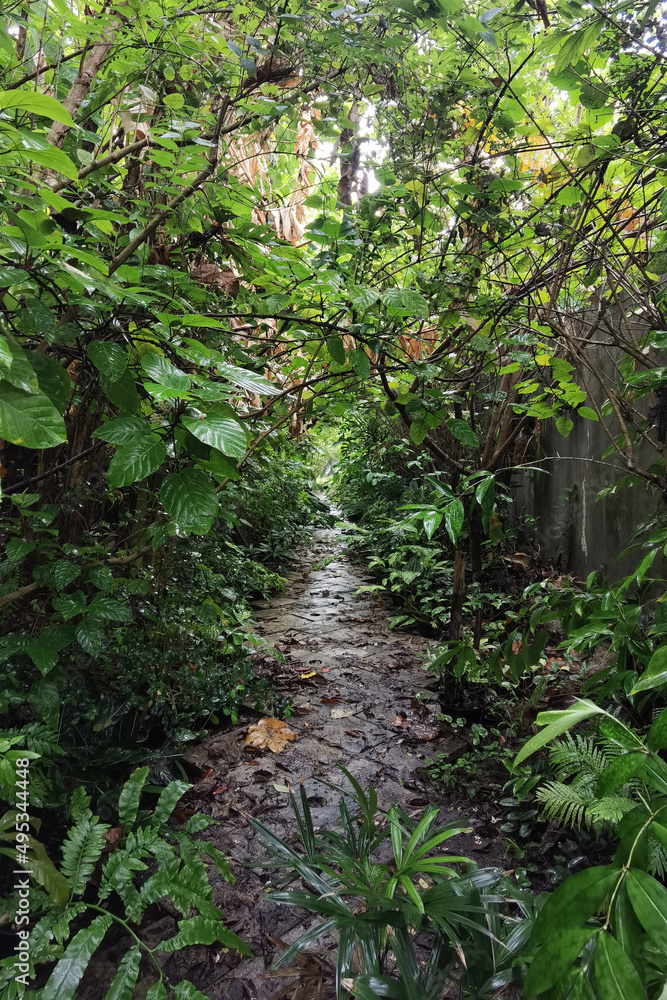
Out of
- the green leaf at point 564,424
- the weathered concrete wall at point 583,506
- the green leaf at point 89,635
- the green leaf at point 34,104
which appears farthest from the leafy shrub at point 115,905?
the weathered concrete wall at point 583,506

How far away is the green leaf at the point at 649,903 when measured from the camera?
52 cm

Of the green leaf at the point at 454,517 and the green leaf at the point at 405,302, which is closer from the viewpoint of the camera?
the green leaf at the point at 454,517

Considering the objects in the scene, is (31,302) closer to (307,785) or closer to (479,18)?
(479,18)

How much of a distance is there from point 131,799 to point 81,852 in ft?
0.72

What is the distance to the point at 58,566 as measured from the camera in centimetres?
160

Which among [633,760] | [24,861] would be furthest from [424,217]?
[24,861]

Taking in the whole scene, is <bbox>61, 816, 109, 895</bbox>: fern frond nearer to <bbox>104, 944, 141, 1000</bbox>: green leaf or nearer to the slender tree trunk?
<bbox>104, 944, 141, 1000</bbox>: green leaf

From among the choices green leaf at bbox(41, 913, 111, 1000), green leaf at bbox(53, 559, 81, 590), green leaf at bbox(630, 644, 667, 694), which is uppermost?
green leaf at bbox(53, 559, 81, 590)

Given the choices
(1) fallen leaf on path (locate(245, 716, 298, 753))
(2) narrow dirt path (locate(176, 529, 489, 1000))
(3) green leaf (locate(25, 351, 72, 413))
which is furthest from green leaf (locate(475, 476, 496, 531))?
(1) fallen leaf on path (locate(245, 716, 298, 753))

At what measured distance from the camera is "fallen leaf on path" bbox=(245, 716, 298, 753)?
2658 mm

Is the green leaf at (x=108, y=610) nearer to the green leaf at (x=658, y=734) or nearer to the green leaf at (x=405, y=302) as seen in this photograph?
the green leaf at (x=405, y=302)

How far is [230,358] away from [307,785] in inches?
76.2

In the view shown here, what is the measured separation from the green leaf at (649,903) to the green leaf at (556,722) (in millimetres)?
151

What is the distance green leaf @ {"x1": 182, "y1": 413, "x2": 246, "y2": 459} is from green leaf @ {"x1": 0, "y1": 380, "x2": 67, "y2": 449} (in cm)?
21
